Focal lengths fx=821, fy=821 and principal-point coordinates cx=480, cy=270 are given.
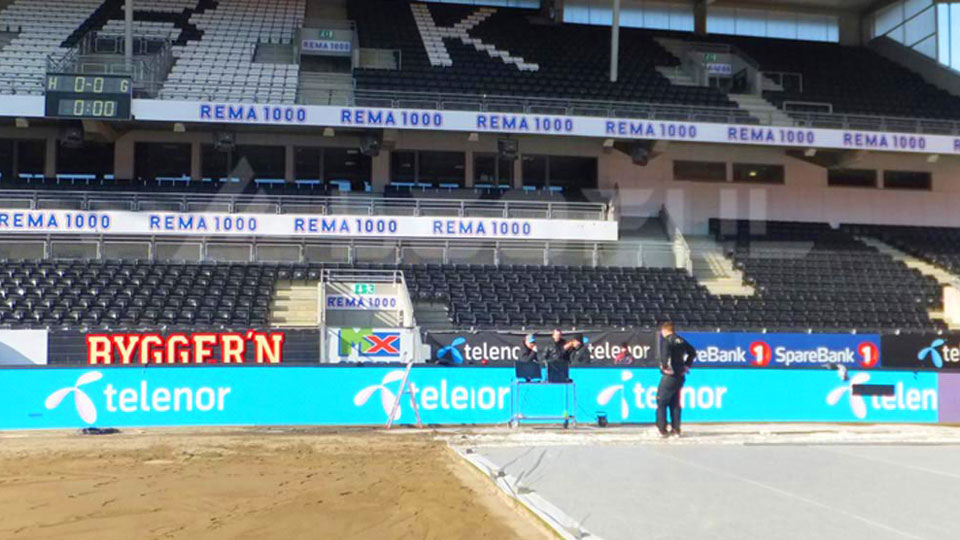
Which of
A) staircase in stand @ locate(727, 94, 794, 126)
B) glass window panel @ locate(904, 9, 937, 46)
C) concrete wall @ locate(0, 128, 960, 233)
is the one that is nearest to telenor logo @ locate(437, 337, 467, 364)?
concrete wall @ locate(0, 128, 960, 233)

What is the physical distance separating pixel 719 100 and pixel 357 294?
16.3 m

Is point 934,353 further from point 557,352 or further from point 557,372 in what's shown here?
point 557,372

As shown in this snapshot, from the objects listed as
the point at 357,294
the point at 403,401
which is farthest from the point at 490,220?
the point at 403,401

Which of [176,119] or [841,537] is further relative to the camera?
[176,119]

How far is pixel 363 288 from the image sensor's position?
22938mm

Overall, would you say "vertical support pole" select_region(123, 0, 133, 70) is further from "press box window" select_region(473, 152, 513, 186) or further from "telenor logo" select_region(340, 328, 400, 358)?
"telenor logo" select_region(340, 328, 400, 358)

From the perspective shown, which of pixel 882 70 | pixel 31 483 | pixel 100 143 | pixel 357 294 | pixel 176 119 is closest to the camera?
pixel 31 483

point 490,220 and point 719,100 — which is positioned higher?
point 719,100

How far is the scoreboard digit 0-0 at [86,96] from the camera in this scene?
23844mm

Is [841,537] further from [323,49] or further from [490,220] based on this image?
[323,49]

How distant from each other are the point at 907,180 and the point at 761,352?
16697 millimetres

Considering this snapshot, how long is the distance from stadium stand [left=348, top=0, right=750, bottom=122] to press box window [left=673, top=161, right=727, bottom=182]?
248 centimetres

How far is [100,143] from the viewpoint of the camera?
27984 mm

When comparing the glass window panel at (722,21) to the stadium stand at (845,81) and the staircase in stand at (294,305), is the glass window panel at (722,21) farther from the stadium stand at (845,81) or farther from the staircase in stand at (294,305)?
the staircase in stand at (294,305)
